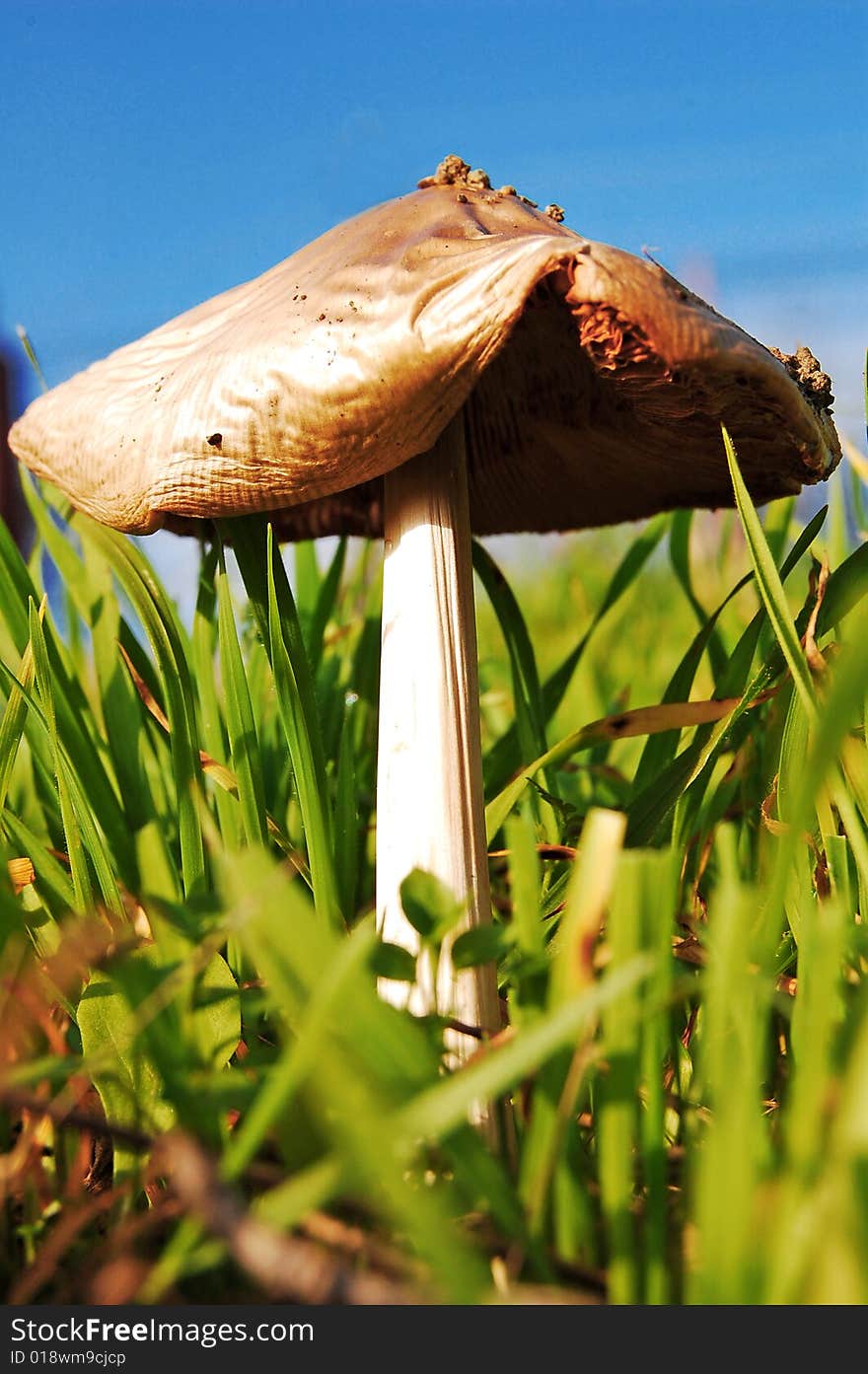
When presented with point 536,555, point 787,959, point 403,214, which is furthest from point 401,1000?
point 536,555

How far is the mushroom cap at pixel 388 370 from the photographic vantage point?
2.75 feet

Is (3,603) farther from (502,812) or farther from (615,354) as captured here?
(615,354)

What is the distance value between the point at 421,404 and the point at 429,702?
32 cm

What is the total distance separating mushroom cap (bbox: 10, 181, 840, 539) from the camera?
0.84m

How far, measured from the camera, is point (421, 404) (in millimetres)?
878

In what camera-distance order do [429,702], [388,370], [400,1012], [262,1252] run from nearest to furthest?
[262,1252] → [400,1012] → [388,370] → [429,702]

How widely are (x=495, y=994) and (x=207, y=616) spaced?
643 mm

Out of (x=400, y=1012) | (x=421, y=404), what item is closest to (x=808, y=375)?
(x=421, y=404)

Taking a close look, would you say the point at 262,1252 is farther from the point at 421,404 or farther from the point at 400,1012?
the point at 421,404

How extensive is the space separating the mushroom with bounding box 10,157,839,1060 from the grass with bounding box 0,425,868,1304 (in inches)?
4.0

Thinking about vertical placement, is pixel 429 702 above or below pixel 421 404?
below

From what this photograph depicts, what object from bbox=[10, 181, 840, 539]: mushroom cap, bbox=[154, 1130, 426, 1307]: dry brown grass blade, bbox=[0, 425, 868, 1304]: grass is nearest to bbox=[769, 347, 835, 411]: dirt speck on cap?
bbox=[10, 181, 840, 539]: mushroom cap

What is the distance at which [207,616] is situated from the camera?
137 cm

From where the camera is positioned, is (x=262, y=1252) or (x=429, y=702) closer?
(x=262, y=1252)
